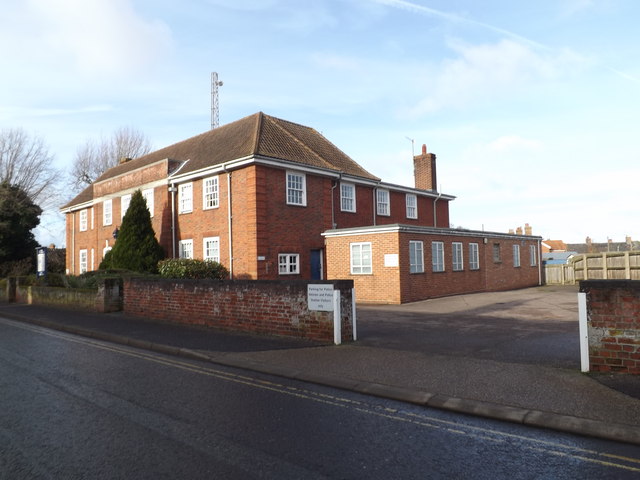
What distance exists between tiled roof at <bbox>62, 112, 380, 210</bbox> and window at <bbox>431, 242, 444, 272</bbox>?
659cm

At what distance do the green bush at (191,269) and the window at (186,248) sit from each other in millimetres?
2669

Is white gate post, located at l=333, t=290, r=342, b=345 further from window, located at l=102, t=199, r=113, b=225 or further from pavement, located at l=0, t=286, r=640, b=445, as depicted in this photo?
window, located at l=102, t=199, r=113, b=225

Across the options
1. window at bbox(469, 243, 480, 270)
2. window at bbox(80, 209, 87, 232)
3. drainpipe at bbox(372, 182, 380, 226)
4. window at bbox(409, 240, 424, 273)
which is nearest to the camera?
window at bbox(409, 240, 424, 273)

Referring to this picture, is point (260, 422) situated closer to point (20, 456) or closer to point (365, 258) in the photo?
point (20, 456)

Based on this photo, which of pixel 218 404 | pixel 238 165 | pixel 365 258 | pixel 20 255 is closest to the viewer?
pixel 218 404

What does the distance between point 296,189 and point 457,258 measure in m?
8.56

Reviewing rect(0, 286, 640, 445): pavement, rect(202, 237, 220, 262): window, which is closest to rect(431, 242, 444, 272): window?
rect(0, 286, 640, 445): pavement

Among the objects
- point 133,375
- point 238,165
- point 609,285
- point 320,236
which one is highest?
point 238,165

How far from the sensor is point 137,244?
2425cm

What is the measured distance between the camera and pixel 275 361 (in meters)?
8.18

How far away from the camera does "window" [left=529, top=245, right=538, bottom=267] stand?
3030cm

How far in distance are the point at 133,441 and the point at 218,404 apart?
1.39 metres

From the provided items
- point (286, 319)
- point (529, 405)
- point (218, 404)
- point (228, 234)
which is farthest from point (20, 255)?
point (529, 405)

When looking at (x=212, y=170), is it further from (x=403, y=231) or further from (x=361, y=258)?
(x=403, y=231)
